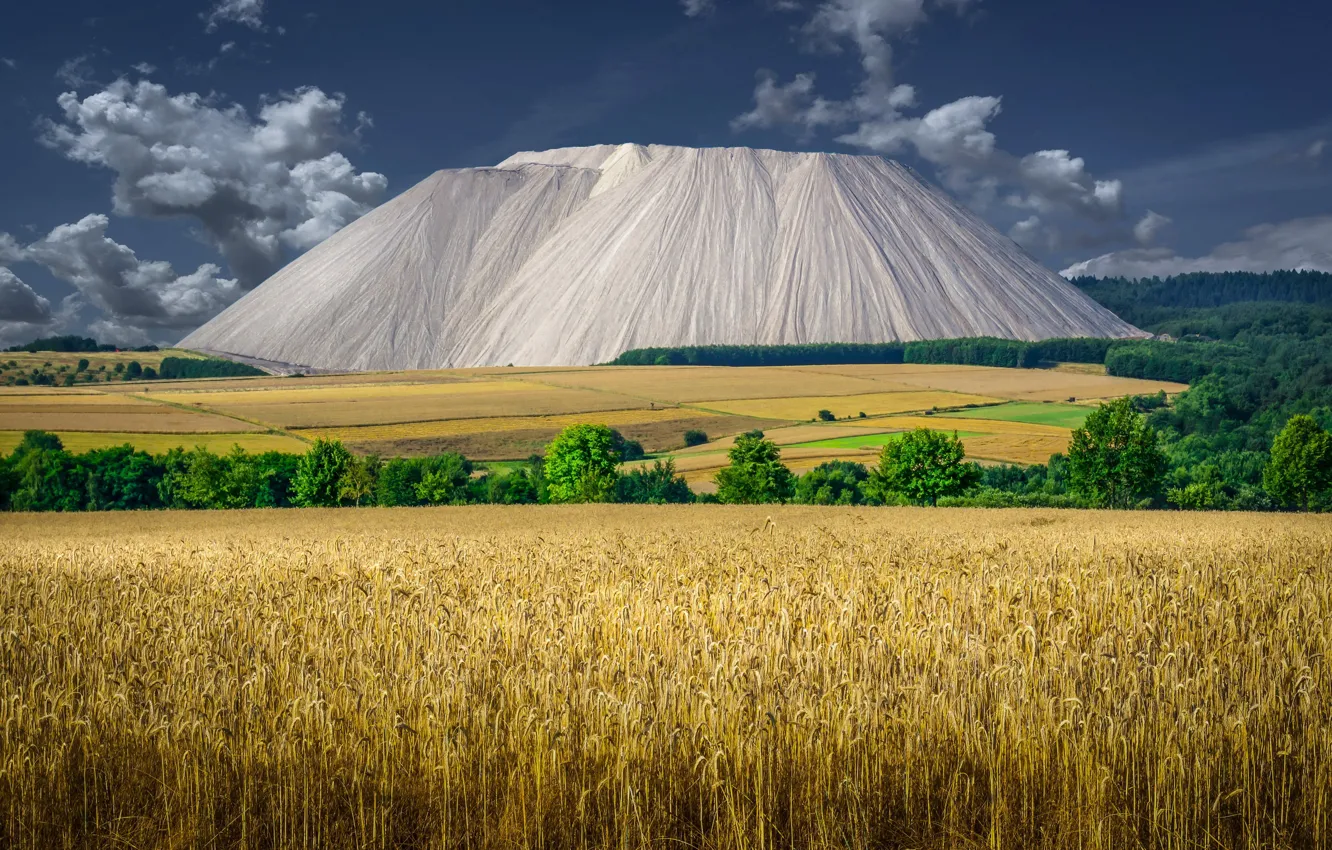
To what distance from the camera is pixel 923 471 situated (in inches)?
2461

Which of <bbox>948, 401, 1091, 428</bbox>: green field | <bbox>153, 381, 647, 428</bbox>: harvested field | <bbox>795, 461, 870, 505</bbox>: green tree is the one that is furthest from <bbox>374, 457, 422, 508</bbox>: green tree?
<bbox>948, 401, 1091, 428</bbox>: green field

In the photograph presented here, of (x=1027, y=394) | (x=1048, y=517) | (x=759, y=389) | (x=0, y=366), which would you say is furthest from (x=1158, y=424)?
(x=0, y=366)

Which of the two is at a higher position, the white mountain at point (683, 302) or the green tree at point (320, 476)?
the white mountain at point (683, 302)

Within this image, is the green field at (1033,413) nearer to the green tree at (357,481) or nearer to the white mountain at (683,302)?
the green tree at (357,481)

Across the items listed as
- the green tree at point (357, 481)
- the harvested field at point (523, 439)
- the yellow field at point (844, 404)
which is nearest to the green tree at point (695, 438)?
the harvested field at point (523, 439)

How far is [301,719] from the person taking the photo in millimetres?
7180

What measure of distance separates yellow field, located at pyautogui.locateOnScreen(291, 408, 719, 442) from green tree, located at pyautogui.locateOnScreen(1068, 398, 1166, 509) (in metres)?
38.4

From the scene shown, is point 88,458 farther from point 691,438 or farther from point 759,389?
point 759,389

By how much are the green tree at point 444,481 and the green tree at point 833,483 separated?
23.4m

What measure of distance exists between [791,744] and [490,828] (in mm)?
2167

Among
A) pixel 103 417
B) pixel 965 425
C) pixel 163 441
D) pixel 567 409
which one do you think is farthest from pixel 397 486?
pixel 965 425

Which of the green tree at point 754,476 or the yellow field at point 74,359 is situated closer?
the green tree at point 754,476

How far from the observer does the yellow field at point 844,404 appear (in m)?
94.9

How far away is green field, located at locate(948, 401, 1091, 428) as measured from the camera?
8888 cm
